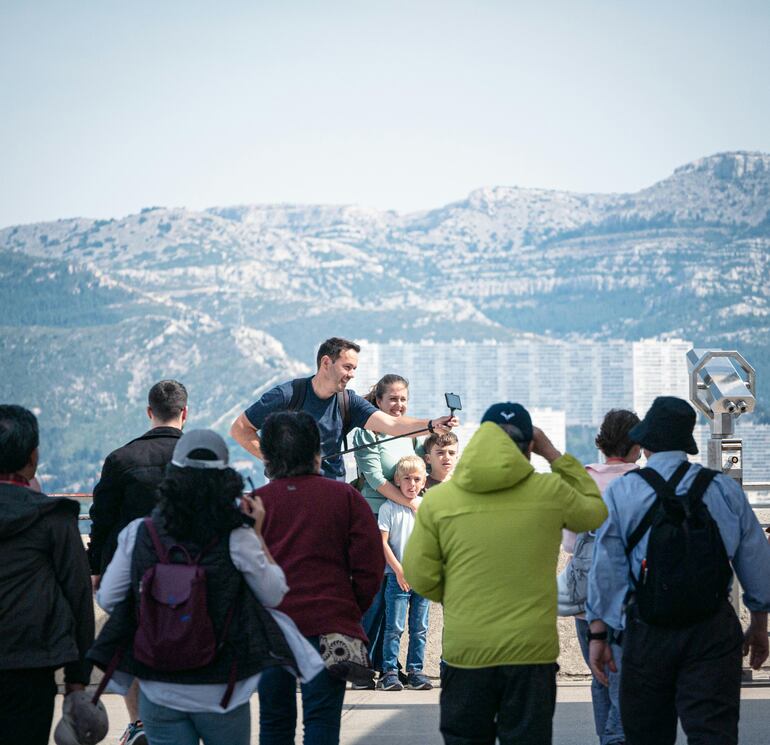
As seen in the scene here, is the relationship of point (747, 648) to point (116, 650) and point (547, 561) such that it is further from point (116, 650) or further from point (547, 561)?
point (116, 650)

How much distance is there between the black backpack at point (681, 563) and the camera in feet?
11.3

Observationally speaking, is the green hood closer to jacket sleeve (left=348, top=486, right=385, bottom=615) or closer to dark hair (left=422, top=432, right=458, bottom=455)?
jacket sleeve (left=348, top=486, right=385, bottom=615)

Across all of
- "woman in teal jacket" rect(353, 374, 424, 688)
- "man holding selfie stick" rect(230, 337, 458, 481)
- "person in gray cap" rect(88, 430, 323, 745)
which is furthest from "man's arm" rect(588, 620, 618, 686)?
"woman in teal jacket" rect(353, 374, 424, 688)

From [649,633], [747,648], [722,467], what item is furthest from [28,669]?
[722,467]

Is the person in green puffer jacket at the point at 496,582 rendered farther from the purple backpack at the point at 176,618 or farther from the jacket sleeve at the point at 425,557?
the purple backpack at the point at 176,618

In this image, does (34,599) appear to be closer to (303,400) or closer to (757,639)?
(757,639)

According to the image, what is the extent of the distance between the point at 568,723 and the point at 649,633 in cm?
212

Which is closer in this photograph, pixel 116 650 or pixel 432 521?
pixel 116 650

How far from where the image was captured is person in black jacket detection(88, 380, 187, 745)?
440 cm

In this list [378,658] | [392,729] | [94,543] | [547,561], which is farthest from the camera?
[378,658]

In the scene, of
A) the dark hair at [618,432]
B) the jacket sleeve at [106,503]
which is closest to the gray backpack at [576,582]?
the dark hair at [618,432]

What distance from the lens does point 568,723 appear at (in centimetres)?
547

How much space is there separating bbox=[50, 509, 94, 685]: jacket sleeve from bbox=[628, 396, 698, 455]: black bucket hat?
1.71m

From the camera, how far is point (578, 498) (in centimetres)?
338
